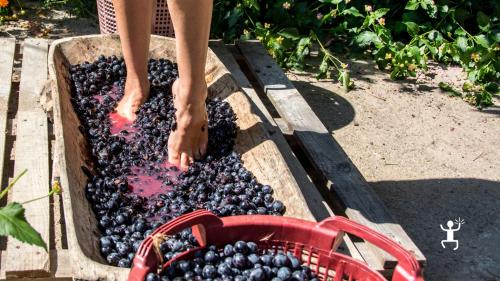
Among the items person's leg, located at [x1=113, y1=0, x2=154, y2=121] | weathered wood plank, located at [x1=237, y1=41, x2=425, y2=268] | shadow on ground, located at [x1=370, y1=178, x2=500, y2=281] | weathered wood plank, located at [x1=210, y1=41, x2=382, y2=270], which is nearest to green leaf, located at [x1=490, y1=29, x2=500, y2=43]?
shadow on ground, located at [x1=370, y1=178, x2=500, y2=281]

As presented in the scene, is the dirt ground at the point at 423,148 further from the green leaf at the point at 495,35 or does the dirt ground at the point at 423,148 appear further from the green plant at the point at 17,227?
the green plant at the point at 17,227

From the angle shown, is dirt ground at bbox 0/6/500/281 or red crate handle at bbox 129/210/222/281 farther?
dirt ground at bbox 0/6/500/281

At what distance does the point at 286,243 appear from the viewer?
200 cm

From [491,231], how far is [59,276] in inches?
73.8

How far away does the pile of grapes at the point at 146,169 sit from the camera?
2.34m

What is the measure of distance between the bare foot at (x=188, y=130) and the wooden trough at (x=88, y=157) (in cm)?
16

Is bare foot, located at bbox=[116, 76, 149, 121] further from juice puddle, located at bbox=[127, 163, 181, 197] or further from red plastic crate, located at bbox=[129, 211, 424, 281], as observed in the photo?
red plastic crate, located at bbox=[129, 211, 424, 281]

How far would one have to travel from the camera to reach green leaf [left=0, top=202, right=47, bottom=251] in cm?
135

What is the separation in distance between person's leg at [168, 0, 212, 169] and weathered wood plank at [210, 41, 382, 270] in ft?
1.17

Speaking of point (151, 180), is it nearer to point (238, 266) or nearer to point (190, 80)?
point (190, 80)

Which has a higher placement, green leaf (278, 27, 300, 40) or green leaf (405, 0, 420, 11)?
green leaf (405, 0, 420, 11)

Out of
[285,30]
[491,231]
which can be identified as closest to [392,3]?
[285,30]

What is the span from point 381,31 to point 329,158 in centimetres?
168

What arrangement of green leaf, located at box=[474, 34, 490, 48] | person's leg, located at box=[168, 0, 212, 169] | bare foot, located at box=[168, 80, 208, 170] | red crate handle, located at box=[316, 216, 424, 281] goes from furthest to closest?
1. green leaf, located at box=[474, 34, 490, 48]
2. bare foot, located at box=[168, 80, 208, 170]
3. person's leg, located at box=[168, 0, 212, 169]
4. red crate handle, located at box=[316, 216, 424, 281]
